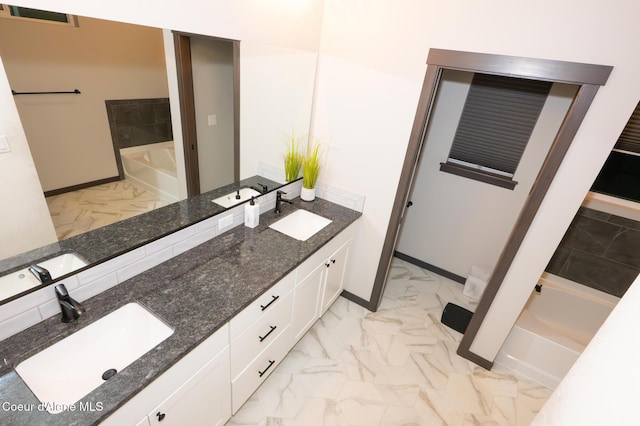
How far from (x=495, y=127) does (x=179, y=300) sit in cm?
278

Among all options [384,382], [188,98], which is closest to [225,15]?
[188,98]

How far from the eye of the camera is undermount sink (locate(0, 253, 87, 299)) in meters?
1.11

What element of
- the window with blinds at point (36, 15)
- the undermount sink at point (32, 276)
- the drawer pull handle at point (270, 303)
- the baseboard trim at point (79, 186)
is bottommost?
the drawer pull handle at point (270, 303)

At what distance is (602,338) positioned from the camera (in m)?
0.51

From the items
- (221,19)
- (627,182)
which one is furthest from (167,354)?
(627,182)

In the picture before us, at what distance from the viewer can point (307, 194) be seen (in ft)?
8.07

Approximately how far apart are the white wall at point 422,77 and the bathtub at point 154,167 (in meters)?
1.15

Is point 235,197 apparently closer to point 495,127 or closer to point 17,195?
point 17,195

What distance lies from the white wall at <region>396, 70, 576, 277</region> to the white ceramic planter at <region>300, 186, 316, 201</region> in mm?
1256

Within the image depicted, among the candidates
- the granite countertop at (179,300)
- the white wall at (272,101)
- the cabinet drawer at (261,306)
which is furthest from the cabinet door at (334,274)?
the white wall at (272,101)

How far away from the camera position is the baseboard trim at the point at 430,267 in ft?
10.5

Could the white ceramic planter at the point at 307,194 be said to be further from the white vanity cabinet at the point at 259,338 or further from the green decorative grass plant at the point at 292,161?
the white vanity cabinet at the point at 259,338

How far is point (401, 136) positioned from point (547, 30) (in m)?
0.88

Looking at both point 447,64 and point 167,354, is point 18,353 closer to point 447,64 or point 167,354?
point 167,354
